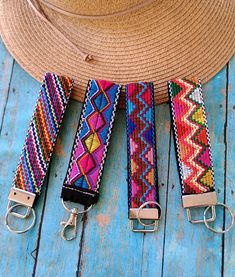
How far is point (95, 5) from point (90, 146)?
309 millimetres

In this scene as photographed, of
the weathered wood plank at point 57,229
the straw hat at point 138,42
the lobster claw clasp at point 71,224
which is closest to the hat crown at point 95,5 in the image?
the straw hat at point 138,42

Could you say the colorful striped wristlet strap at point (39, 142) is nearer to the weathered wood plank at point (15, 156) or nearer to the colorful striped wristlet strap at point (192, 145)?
the weathered wood plank at point (15, 156)

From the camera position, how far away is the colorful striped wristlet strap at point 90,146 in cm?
104

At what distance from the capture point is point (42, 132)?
3.60 feet

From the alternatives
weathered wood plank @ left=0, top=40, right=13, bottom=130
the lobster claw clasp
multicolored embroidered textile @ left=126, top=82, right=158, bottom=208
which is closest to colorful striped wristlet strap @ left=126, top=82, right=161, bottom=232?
multicolored embroidered textile @ left=126, top=82, right=158, bottom=208

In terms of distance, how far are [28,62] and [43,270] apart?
491 mm

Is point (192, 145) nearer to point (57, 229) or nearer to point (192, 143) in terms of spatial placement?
point (192, 143)

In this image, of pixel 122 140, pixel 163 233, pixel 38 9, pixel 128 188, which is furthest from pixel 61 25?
pixel 163 233

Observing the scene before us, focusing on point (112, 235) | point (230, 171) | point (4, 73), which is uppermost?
point (4, 73)

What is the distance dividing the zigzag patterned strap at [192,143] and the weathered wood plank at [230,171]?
0.05 m

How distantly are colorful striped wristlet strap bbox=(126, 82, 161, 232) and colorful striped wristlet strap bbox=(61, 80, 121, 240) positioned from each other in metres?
0.05

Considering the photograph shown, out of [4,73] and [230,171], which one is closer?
[230,171]

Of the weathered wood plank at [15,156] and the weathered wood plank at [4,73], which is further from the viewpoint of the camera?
the weathered wood plank at [4,73]

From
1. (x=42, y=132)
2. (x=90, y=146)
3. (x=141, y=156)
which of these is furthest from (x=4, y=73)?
(x=141, y=156)
